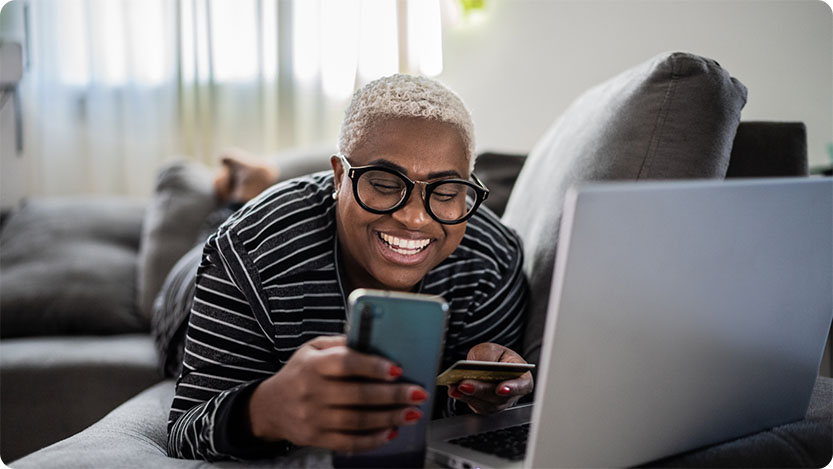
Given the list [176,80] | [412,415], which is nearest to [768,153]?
[412,415]

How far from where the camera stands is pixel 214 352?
985 mm

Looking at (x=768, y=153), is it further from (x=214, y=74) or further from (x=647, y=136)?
(x=214, y=74)

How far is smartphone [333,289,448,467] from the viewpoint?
651 mm

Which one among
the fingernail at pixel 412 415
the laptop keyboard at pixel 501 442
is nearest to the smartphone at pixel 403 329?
the fingernail at pixel 412 415

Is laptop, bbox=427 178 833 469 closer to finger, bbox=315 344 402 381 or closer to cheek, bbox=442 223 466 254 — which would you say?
finger, bbox=315 344 402 381

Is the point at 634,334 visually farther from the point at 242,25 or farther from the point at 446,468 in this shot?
the point at 242,25

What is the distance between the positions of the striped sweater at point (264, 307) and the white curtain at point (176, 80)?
202cm

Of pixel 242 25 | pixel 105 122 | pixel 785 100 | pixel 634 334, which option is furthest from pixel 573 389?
pixel 105 122

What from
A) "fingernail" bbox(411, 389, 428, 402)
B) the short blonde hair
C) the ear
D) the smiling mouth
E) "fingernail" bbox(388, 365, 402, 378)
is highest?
the short blonde hair

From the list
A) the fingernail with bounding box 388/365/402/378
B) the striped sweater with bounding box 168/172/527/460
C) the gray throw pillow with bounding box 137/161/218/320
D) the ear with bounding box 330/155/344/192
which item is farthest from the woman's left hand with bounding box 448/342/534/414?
the gray throw pillow with bounding box 137/161/218/320

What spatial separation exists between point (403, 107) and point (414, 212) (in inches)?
6.1

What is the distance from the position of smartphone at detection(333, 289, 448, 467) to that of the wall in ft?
4.20

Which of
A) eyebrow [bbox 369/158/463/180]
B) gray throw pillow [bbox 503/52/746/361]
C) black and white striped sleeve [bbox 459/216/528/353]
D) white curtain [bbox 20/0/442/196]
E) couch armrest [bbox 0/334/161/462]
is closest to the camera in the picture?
eyebrow [bbox 369/158/463/180]

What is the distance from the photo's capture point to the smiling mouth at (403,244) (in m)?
1.06
